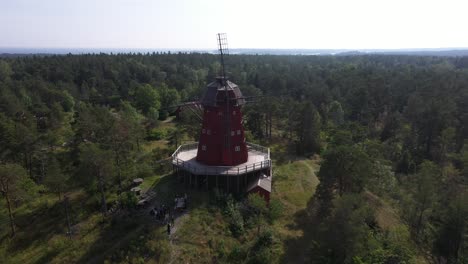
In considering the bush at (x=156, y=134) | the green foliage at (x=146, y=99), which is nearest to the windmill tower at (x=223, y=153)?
the bush at (x=156, y=134)

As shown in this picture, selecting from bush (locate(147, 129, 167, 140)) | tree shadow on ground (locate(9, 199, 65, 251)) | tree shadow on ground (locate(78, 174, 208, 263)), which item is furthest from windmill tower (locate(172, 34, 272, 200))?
bush (locate(147, 129, 167, 140))

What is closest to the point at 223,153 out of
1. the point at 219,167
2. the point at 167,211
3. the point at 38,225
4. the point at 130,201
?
the point at 219,167

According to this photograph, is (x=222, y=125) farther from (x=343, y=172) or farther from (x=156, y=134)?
(x=156, y=134)

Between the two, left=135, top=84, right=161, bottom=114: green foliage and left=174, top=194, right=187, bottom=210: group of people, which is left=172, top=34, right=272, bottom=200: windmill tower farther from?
left=135, top=84, right=161, bottom=114: green foliage

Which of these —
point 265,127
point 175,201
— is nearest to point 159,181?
point 175,201

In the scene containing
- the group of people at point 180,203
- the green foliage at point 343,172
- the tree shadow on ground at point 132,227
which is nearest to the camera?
the tree shadow on ground at point 132,227

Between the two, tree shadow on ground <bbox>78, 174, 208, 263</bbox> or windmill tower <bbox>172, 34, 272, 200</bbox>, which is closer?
tree shadow on ground <bbox>78, 174, 208, 263</bbox>

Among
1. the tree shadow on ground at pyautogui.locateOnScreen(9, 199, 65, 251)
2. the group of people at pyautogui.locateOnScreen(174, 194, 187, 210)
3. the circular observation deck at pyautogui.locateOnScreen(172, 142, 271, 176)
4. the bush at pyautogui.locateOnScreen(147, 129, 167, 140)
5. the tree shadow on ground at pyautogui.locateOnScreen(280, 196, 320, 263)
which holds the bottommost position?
the tree shadow on ground at pyautogui.locateOnScreen(280, 196, 320, 263)

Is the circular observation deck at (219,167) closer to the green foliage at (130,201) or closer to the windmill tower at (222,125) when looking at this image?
the windmill tower at (222,125)
